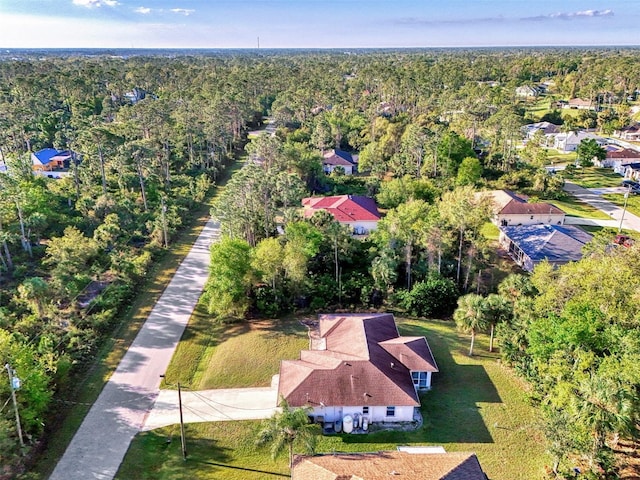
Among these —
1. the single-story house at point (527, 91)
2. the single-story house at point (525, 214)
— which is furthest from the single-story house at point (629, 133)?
the single-story house at point (525, 214)

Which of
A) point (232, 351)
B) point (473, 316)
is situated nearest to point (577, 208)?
point (473, 316)

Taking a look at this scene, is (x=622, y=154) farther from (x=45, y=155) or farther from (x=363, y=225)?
(x=45, y=155)

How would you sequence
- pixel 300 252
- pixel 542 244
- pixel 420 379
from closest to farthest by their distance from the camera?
1. pixel 420 379
2. pixel 300 252
3. pixel 542 244

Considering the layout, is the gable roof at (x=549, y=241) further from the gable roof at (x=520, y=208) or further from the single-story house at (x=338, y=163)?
the single-story house at (x=338, y=163)

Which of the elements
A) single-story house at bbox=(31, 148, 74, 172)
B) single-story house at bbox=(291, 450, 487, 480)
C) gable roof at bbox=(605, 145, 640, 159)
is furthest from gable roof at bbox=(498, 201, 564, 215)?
single-story house at bbox=(31, 148, 74, 172)

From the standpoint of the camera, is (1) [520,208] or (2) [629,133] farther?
(2) [629,133]

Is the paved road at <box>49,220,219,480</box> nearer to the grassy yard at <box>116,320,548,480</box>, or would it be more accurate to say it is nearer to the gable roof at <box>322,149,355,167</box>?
the grassy yard at <box>116,320,548,480</box>
